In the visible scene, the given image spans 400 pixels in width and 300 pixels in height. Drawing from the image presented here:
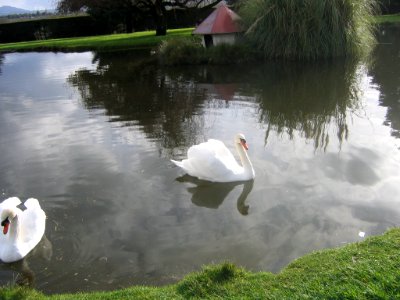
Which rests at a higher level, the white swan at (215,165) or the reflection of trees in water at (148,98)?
the white swan at (215,165)

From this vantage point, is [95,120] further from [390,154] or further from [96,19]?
[96,19]

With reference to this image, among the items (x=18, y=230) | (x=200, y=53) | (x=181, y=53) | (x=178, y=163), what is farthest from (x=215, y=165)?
(x=181, y=53)

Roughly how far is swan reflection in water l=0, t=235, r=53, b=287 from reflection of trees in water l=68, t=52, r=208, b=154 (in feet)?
13.6

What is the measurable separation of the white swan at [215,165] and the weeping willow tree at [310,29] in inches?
510

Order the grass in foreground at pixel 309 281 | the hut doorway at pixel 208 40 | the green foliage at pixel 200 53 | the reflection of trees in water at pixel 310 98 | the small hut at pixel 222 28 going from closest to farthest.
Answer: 1. the grass in foreground at pixel 309 281
2. the reflection of trees in water at pixel 310 98
3. the green foliage at pixel 200 53
4. the small hut at pixel 222 28
5. the hut doorway at pixel 208 40

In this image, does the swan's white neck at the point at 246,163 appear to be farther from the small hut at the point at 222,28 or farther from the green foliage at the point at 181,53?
the small hut at the point at 222,28

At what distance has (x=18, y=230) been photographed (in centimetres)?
636

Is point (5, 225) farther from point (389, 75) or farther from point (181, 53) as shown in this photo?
point (181, 53)

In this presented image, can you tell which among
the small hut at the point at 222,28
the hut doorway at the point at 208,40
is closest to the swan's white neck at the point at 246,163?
the small hut at the point at 222,28

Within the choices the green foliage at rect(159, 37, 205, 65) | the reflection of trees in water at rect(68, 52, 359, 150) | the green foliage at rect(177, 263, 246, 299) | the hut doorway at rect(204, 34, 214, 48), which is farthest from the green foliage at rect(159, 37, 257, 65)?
the green foliage at rect(177, 263, 246, 299)

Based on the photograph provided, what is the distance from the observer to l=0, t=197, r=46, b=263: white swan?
608 cm

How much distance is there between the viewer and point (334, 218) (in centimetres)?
669

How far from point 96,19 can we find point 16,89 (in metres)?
27.9

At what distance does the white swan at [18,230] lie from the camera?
20.0 feet
